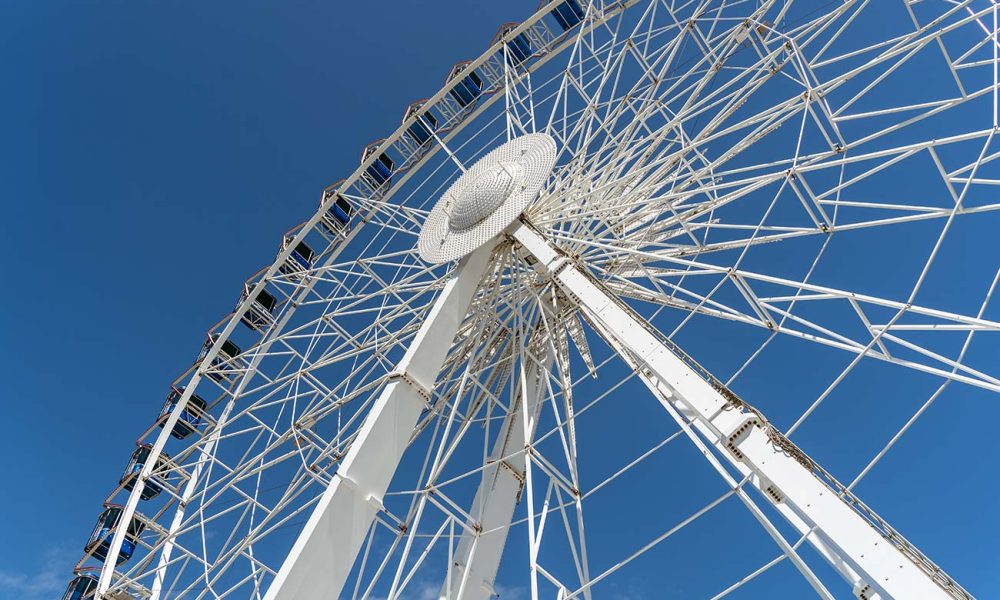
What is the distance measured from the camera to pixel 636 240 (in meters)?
13.7

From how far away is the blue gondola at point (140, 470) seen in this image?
19172 millimetres

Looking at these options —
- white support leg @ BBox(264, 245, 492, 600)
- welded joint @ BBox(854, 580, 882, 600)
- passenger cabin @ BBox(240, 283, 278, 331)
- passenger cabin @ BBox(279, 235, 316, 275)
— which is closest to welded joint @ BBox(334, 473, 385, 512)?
white support leg @ BBox(264, 245, 492, 600)

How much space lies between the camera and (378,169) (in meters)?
20.3

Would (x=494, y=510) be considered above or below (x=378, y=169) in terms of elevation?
below

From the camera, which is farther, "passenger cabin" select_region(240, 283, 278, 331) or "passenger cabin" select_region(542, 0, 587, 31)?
"passenger cabin" select_region(240, 283, 278, 331)

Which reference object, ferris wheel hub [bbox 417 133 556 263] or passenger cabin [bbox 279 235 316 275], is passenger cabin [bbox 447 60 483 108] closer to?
ferris wheel hub [bbox 417 133 556 263]

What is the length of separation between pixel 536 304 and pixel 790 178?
5.56 m

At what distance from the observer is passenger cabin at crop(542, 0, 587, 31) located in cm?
1903

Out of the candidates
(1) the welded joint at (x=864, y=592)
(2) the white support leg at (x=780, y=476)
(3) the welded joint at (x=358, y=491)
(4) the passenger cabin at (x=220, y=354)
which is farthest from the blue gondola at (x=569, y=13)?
(1) the welded joint at (x=864, y=592)

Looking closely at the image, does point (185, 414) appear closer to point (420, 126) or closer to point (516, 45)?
point (420, 126)

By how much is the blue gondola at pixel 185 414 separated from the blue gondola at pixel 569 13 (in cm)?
1548

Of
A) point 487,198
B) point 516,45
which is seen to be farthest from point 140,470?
point 516,45

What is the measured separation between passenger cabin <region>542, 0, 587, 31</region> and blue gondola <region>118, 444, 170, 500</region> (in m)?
16.8

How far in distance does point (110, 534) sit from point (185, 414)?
378 cm
